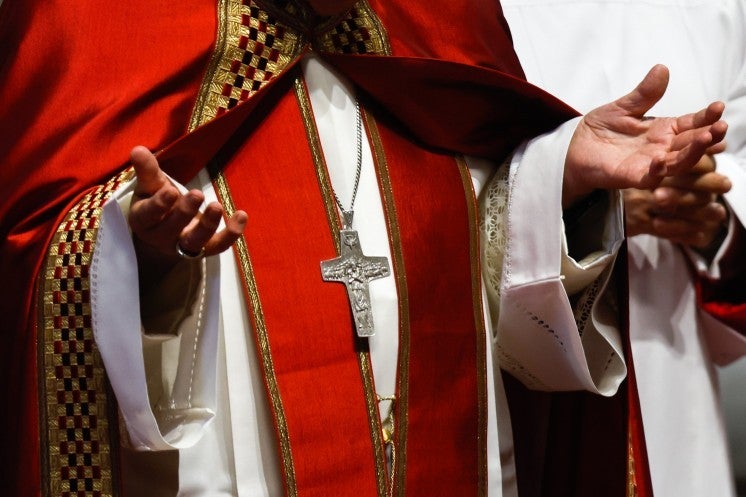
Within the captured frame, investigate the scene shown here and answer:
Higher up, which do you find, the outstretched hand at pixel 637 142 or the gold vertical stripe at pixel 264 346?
the outstretched hand at pixel 637 142

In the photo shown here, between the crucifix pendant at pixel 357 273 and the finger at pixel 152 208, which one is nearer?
the finger at pixel 152 208

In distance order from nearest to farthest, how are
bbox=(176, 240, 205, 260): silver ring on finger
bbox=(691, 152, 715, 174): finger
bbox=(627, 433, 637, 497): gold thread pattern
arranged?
bbox=(176, 240, 205, 260): silver ring on finger < bbox=(627, 433, 637, 497): gold thread pattern < bbox=(691, 152, 715, 174): finger

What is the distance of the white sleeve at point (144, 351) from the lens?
6.83 feet

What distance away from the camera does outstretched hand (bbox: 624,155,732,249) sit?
106 inches

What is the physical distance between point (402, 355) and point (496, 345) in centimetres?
27

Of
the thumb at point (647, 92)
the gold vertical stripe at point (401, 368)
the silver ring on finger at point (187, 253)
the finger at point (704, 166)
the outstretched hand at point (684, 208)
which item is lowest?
the gold vertical stripe at point (401, 368)

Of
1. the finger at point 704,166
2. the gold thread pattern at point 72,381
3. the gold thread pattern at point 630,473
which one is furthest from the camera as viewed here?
the finger at point 704,166

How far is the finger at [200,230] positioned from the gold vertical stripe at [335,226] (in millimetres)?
372

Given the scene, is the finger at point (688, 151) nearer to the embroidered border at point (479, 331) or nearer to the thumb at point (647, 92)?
the thumb at point (647, 92)

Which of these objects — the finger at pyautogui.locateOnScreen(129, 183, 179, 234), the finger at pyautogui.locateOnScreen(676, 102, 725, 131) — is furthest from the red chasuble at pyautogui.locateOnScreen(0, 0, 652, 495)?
the finger at pyautogui.locateOnScreen(676, 102, 725, 131)

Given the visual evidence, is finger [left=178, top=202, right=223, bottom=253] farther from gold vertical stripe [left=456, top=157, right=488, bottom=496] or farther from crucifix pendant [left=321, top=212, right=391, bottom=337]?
gold vertical stripe [left=456, top=157, right=488, bottom=496]

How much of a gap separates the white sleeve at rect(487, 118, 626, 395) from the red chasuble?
8 cm

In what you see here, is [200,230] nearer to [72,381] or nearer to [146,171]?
[146,171]

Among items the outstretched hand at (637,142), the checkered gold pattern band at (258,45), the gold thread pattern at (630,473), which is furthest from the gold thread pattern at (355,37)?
the gold thread pattern at (630,473)
